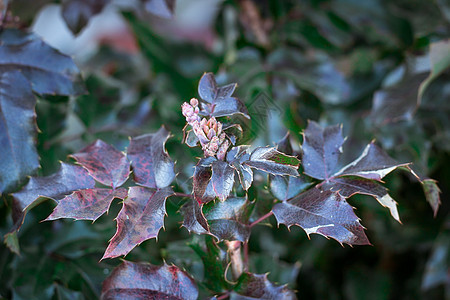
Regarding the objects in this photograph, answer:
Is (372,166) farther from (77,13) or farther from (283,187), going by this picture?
(77,13)

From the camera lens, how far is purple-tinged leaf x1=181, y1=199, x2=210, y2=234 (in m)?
0.54

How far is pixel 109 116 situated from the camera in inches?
43.5

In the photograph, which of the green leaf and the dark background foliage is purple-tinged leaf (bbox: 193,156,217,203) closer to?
the dark background foliage

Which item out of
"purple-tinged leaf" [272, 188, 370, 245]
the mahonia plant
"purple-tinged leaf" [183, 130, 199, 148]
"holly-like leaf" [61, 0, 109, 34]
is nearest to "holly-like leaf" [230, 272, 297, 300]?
the mahonia plant

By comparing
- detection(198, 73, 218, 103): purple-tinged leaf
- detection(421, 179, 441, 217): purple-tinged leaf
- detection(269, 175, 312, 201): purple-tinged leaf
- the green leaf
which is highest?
detection(198, 73, 218, 103): purple-tinged leaf

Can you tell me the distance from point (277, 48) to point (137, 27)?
0.49m

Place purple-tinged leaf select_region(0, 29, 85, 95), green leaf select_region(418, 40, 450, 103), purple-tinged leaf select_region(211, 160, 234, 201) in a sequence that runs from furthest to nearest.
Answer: green leaf select_region(418, 40, 450, 103), purple-tinged leaf select_region(0, 29, 85, 95), purple-tinged leaf select_region(211, 160, 234, 201)

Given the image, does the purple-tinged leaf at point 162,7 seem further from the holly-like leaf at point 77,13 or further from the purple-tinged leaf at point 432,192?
the purple-tinged leaf at point 432,192

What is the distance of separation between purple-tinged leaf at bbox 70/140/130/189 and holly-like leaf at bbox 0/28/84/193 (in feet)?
0.37

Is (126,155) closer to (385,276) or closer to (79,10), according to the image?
(79,10)

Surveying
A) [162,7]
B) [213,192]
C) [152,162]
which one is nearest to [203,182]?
[213,192]

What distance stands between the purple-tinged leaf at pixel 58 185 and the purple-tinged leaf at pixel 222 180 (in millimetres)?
209

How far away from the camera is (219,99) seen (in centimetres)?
59

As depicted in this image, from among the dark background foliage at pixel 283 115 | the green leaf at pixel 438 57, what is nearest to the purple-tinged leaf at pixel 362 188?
the dark background foliage at pixel 283 115
